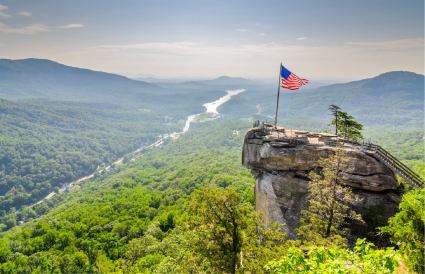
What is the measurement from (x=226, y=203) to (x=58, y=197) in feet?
660

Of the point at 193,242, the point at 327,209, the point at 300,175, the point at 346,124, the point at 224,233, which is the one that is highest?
the point at 346,124

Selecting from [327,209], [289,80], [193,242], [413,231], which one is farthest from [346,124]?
[193,242]

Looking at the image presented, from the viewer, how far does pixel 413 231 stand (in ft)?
79.3

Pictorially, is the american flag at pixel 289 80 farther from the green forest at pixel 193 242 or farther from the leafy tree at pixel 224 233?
the leafy tree at pixel 224 233

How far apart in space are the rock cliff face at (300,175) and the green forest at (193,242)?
9.75ft

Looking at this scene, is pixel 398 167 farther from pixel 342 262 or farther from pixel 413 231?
pixel 342 262

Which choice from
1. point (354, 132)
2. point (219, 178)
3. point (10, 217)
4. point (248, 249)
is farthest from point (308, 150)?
point (10, 217)

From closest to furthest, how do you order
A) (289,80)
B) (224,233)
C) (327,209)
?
1. (224,233)
2. (327,209)
3. (289,80)

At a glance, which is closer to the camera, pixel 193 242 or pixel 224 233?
pixel 224 233

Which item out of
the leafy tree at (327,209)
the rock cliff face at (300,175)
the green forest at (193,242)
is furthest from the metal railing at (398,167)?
the leafy tree at (327,209)

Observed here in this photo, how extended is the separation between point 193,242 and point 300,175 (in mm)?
22444

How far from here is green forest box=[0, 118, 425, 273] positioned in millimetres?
12670

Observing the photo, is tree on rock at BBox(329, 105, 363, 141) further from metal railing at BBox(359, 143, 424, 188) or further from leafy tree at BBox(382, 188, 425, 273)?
leafy tree at BBox(382, 188, 425, 273)

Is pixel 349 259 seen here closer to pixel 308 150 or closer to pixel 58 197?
pixel 308 150
